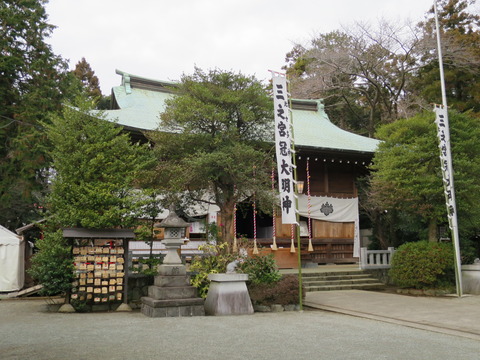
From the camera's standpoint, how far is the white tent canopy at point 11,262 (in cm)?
1291

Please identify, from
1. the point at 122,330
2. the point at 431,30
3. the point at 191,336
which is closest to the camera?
the point at 191,336

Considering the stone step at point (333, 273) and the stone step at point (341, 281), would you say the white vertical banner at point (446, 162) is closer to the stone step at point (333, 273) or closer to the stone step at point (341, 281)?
the stone step at point (341, 281)

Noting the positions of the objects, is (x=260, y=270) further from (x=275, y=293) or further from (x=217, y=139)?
(x=217, y=139)

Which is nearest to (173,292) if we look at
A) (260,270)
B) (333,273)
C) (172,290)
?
(172,290)

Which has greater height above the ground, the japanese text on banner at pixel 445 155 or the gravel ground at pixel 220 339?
the japanese text on banner at pixel 445 155

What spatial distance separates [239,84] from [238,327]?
21.1 feet

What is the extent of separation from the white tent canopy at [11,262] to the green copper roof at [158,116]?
493cm

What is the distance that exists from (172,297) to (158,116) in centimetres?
837

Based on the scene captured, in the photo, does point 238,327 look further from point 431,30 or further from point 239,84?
point 431,30

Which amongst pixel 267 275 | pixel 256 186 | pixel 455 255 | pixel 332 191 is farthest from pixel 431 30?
pixel 267 275

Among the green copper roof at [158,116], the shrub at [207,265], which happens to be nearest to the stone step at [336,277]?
the shrub at [207,265]

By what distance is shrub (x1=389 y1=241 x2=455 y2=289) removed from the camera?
12078mm

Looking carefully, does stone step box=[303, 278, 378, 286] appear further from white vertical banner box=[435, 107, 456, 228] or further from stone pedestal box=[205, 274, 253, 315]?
stone pedestal box=[205, 274, 253, 315]

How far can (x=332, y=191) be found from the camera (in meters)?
17.4
